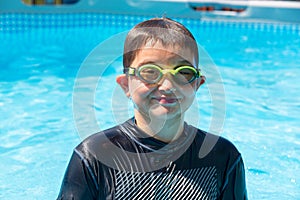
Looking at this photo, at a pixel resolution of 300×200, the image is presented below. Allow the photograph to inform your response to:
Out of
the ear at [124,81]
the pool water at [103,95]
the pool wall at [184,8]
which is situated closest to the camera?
the ear at [124,81]

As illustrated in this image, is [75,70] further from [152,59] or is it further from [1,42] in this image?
[152,59]

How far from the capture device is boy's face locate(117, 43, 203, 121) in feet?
6.03

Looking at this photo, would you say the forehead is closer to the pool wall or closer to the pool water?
the pool water

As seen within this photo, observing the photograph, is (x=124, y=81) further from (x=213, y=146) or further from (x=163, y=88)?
(x=213, y=146)

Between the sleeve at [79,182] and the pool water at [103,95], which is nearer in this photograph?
the sleeve at [79,182]

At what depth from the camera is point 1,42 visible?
355 inches

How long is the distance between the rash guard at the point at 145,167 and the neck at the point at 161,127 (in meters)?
0.02

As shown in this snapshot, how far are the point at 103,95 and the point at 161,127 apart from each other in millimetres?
4481

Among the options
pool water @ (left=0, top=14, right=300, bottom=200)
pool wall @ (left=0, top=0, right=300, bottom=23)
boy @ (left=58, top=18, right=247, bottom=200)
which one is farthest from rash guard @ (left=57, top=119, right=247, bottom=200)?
pool wall @ (left=0, top=0, right=300, bottom=23)

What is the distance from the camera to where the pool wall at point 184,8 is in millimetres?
9961

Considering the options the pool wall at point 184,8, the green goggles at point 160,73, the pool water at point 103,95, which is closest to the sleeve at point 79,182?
the green goggles at point 160,73

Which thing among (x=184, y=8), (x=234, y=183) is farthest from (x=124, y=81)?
(x=184, y=8)

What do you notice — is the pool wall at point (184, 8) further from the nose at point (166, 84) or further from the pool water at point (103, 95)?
the nose at point (166, 84)

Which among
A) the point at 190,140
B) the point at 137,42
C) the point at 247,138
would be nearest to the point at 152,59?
the point at 137,42
